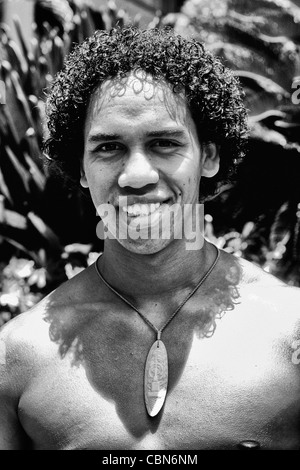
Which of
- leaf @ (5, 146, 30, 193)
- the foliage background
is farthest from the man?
leaf @ (5, 146, 30, 193)

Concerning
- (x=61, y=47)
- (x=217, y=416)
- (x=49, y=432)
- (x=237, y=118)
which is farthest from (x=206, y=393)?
(x=61, y=47)

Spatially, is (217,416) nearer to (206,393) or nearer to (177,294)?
(206,393)

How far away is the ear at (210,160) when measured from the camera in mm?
2604

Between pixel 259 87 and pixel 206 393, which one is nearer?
pixel 206 393

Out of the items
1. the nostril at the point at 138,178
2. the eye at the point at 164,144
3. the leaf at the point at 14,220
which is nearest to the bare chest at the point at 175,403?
the nostril at the point at 138,178

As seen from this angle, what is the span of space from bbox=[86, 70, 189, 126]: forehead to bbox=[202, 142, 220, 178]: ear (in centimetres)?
22

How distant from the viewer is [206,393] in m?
2.29

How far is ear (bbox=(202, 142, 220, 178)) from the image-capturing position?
2604mm

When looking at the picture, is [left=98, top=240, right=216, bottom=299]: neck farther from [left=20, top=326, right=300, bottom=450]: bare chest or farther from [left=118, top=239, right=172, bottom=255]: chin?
[left=20, top=326, right=300, bottom=450]: bare chest

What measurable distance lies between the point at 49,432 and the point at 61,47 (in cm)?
275

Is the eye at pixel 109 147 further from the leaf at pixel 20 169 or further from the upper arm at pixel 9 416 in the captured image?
the leaf at pixel 20 169

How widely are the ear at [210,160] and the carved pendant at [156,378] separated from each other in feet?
2.21

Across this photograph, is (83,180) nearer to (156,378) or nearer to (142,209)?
(142,209)

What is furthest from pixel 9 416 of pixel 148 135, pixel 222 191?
pixel 222 191
